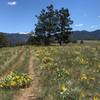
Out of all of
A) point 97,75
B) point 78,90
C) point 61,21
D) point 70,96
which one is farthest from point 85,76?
point 61,21

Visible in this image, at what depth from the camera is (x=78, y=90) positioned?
1302 cm

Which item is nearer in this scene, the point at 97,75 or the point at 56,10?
the point at 97,75

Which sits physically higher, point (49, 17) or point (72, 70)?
point (49, 17)

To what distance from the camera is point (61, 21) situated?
266 ft

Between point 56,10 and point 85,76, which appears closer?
point 85,76

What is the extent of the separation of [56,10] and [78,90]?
71234 millimetres

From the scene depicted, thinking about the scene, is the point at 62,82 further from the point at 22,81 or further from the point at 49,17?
the point at 49,17

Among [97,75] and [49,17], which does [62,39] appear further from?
[97,75]

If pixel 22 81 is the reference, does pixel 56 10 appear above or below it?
above

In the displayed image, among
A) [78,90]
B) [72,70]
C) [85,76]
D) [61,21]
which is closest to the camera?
[78,90]

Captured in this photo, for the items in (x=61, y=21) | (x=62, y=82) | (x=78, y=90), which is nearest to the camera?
(x=78, y=90)

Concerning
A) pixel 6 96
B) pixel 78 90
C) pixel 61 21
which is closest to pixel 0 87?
pixel 6 96

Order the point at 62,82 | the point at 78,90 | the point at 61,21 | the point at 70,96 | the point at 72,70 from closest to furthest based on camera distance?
the point at 70,96
the point at 78,90
the point at 62,82
the point at 72,70
the point at 61,21

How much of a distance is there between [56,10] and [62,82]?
69.0 meters
